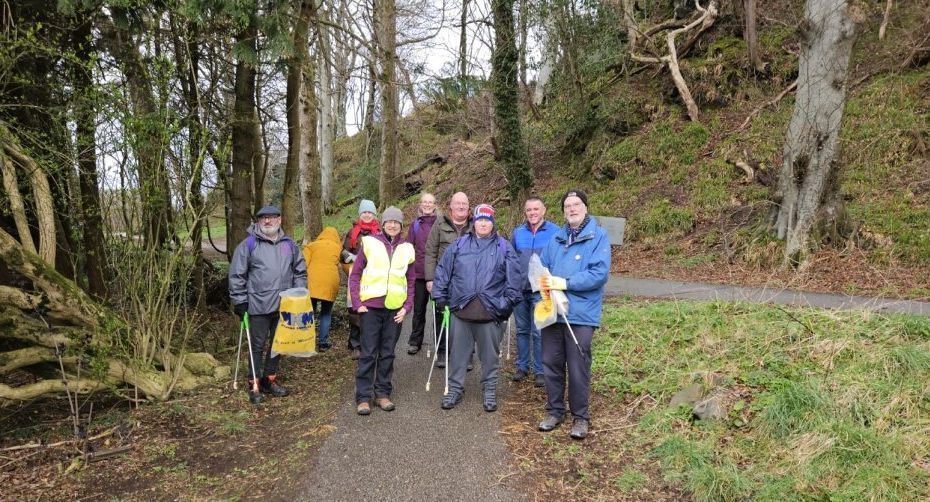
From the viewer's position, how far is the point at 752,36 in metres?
14.5

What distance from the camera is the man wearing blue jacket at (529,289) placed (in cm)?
542

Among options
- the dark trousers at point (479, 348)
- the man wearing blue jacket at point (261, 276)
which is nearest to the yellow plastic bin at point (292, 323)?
the man wearing blue jacket at point (261, 276)

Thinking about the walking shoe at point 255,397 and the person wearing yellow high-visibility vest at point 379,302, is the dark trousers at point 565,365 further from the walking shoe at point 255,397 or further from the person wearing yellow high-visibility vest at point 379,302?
the walking shoe at point 255,397

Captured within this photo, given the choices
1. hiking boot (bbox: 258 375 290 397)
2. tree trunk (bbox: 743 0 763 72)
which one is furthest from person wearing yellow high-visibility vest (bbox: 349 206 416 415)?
tree trunk (bbox: 743 0 763 72)

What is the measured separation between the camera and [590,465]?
386 cm

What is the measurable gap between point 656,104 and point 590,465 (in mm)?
14490

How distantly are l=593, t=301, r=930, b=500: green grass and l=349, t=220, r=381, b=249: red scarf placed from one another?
283 centimetres

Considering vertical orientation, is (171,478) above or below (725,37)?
below

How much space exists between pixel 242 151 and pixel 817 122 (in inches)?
360

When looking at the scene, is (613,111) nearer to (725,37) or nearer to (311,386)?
(725,37)

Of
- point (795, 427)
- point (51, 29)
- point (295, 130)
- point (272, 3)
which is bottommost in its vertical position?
point (795, 427)

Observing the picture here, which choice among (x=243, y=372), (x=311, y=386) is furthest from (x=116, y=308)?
(x=311, y=386)

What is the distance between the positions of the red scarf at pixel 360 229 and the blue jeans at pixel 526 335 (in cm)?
179

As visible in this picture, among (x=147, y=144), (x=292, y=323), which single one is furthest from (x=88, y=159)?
(x=292, y=323)
